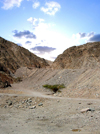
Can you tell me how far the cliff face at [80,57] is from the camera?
123ft

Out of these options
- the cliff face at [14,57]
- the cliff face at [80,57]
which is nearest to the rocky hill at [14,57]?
the cliff face at [14,57]

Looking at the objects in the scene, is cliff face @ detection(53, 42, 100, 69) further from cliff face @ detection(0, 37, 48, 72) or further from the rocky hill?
cliff face @ detection(0, 37, 48, 72)

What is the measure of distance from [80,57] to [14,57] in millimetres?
27982

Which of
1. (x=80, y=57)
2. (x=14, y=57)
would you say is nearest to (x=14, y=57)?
(x=14, y=57)

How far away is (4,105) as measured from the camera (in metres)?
12.6

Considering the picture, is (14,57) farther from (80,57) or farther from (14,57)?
(80,57)

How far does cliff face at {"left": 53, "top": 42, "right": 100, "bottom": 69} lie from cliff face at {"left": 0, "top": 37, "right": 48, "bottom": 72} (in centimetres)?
1671

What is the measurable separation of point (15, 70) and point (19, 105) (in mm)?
38712

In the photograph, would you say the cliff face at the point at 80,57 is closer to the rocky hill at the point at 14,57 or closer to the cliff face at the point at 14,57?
the rocky hill at the point at 14,57

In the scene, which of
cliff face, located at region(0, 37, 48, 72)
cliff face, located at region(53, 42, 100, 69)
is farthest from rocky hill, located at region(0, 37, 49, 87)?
cliff face, located at region(53, 42, 100, 69)

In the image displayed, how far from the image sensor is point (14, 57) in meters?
58.5

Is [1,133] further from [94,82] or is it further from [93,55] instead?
[93,55]

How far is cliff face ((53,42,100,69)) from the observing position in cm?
3750

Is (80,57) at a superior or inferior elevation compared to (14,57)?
inferior
